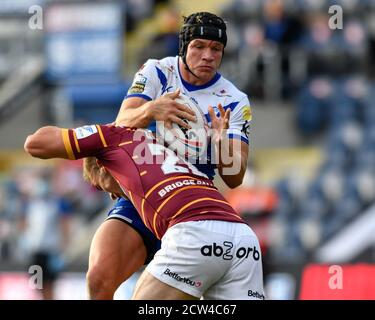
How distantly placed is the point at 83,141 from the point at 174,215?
69cm

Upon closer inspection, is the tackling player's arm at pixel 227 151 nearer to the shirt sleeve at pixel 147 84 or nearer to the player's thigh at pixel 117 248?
the shirt sleeve at pixel 147 84

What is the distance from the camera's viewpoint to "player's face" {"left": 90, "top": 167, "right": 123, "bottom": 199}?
272 inches

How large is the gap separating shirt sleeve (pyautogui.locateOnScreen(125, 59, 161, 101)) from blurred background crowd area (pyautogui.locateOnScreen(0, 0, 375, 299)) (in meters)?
6.72

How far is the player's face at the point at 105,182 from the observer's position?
272 inches

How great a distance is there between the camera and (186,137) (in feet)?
22.8

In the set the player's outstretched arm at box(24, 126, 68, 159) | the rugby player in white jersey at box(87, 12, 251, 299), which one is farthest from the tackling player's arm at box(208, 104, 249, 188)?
the player's outstretched arm at box(24, 126, 68, 159)

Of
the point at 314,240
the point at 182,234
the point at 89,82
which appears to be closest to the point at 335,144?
the point at 314,240

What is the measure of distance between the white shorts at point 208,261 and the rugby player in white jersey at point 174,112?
0.86 m

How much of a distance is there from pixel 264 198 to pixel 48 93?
570cm

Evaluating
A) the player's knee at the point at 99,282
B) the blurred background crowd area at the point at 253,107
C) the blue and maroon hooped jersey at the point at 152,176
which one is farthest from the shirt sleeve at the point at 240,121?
the blurred background crowd area at the point at 253,107

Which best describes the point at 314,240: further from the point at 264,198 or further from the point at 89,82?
the point at 89,82

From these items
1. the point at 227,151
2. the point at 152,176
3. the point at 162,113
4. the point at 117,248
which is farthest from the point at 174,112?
the point at 117,248

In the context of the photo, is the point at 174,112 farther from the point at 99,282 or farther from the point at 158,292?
the point at 99,282

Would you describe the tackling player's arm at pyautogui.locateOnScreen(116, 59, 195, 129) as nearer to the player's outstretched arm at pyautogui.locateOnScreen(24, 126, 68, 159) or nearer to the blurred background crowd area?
the player's outstretched arm at pyautogui.locateOnScreen(24, 126, 68, 159)
